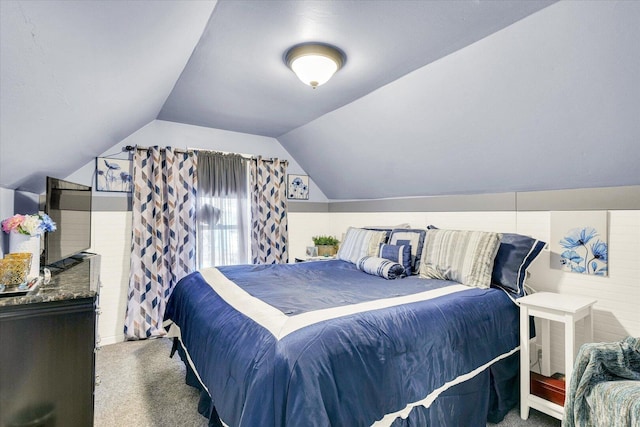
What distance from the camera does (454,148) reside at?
2.81 m

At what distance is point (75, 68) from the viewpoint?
129 cm

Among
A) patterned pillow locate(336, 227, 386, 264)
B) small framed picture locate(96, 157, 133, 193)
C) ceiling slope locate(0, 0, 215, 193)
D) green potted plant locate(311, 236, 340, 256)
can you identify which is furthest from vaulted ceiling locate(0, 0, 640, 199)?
green potted plant locate(311, 236, 340, 256)

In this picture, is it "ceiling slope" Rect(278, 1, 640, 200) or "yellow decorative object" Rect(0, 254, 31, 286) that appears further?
"ceiling slope" Rect(278, 1, 640, 200)

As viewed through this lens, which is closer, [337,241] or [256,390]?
[256,390]

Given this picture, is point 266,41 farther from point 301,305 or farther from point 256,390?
point 256,390

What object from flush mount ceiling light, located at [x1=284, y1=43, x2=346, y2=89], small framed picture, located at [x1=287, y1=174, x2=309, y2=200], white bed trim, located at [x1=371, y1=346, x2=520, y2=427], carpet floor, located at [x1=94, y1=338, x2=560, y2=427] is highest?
flush mount ceiling light, located at [x1=284, y1=43, x2=346, y2=89]

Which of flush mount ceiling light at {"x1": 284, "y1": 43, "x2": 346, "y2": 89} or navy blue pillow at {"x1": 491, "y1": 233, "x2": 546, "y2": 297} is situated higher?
flush mount ceiling light at {"x1": 284, "y1": 43, "x2": 346, "y2": 89}

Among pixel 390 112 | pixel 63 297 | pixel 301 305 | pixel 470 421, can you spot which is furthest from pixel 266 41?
pixel 470 421

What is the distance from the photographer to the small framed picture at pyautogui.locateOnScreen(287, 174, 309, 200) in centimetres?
454

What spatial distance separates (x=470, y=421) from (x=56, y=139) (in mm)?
2863

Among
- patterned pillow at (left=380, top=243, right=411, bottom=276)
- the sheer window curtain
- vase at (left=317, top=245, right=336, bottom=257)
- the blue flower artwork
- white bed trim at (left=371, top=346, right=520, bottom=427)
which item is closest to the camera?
white bed trim at (left=371, top=346, right=520, bottom=427)

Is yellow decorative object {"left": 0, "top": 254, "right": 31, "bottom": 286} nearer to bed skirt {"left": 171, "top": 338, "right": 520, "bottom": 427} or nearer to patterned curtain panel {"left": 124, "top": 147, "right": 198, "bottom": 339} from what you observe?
bed skirt {"left": 171, "top": 338, "right": 520, "bottom": 427}

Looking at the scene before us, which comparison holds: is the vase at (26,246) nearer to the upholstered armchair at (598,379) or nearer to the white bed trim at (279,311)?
the white bed trim at (279,311)

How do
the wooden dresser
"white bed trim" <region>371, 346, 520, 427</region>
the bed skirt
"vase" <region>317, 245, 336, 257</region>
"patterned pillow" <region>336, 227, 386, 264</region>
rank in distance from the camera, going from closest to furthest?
1. the wooden dresser
2. "white bed trim" <region>371, 346, 520, 427</region>
3. the bed skirt
4. "patterned pillow" <region>336, 227, 386, 264</region>
5. "vase" <region>317, 245, 336, 257</region>
